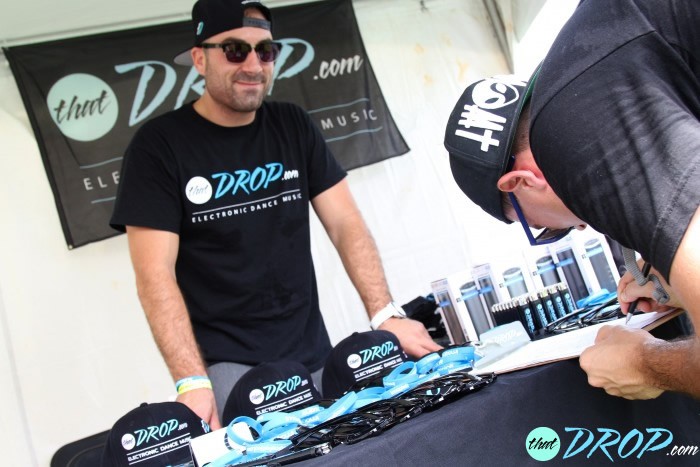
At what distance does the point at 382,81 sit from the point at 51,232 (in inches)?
81.3

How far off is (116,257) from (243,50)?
66.5 inches

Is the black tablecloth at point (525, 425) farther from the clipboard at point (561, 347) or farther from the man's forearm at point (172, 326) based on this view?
the man's forearm at point (172, 326)

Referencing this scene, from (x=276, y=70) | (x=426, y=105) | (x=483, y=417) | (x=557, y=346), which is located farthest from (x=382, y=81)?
(x=483, y=417)

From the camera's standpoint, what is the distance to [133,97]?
4031 millimetres

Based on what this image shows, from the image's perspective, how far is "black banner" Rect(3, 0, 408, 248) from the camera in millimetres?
3803

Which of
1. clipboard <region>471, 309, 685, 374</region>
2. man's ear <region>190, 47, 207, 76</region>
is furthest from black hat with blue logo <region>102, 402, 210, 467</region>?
man's ear <region>190, 47, 207, 76</region>

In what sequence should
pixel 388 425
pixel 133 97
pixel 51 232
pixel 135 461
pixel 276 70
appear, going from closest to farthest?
pixel 388 425 < pixel 135 461 < pixel 51 232 < pixel 133 97 < pixel 276 70

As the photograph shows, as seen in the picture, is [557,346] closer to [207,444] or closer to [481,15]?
[207,444]

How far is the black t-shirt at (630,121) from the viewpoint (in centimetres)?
100

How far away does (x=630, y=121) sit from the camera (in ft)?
3.33

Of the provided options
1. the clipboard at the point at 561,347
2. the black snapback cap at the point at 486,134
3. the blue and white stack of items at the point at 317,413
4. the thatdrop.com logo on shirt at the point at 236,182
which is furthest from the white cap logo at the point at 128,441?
the thatdrop.com logo on shirt at the point at 236,182

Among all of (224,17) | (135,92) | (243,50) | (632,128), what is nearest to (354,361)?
(632,128)

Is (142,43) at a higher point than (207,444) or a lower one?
higher

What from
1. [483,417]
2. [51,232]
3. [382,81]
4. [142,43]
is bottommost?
[483,417]
